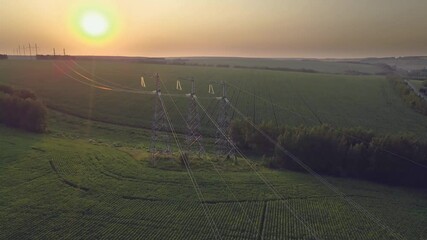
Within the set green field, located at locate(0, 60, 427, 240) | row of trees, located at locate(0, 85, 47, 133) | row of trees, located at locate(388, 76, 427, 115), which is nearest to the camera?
green field, located at locate(0, 60, 427, 240)

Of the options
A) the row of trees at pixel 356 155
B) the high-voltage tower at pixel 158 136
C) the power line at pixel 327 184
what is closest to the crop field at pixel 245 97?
the high-voltage tower at pixel 158 136

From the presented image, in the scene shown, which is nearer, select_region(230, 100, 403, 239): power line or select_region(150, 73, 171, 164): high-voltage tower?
select_region(230, 100, 403, 239): power line

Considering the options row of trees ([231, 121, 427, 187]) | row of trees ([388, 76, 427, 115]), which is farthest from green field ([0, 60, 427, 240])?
row of trees ([388, 76, 427, 115])

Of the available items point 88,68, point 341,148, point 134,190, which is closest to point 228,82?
point 88,68

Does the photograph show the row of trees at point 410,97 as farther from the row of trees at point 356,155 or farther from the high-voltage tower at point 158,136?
the high-voltage tower at point 158,136

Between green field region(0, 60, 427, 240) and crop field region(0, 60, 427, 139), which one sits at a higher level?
crop field region(0, 60, 427, 139)

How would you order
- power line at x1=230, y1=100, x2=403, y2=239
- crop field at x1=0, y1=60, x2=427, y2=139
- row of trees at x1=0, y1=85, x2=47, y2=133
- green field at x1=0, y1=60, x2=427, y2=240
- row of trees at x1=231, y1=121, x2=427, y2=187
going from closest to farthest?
green field at x1=0, y1=60, x2=427, y2=240 < power line at x1=230, y1=100, x2=403, y2=239 < row of trees at x1=231, y1=121, x2=427, y2=187 < row of trees at x1=0, y1=85, x2=47, y2=133 < crop field at x1=0, y1=60, x2=427, y2=139

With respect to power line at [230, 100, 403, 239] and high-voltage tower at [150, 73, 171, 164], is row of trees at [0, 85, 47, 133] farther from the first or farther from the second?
power line at [230, 100, 403, 239]

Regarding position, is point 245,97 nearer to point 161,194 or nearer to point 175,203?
point 161,194
